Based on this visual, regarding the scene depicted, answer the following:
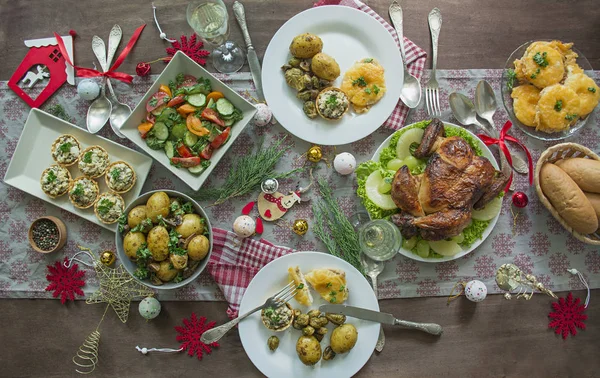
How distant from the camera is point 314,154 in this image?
3180mm

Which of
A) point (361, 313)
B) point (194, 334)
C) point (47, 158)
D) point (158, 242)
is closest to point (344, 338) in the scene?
point (361, 313)

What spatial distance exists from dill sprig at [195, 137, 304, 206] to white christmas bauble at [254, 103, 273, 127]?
0.59 feet

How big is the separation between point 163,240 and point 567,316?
114 inches

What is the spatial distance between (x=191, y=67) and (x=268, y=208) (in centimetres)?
111

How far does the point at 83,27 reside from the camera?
337 cm

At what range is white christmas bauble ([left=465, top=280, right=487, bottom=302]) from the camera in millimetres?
3088

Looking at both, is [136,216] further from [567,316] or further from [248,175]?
[567,316]

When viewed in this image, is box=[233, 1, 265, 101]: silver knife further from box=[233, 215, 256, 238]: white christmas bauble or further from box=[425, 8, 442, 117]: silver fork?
box=[425, 8, 442, 117]: silver fork

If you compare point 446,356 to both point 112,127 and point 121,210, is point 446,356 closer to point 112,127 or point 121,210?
point 121,210

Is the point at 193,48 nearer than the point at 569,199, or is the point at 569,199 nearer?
the point at 569,199

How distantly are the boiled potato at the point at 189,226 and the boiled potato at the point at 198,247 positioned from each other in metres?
0.05

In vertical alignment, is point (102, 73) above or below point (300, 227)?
above

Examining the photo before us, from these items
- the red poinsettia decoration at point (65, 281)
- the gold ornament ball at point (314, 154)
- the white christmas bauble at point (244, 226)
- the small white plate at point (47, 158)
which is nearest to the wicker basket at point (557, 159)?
the gold ornament ball at point (314, 154)

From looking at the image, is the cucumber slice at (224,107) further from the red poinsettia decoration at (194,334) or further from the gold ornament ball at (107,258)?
the red poinsettia decoration at (194,334)
